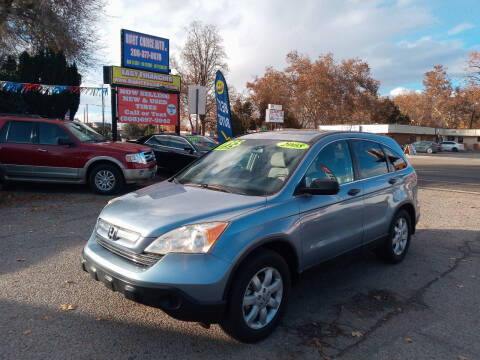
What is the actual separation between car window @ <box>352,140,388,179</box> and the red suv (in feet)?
20.0

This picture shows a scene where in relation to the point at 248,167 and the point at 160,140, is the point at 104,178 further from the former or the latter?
the point at 248,167

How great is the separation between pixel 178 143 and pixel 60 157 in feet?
14.9

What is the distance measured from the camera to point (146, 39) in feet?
48.1

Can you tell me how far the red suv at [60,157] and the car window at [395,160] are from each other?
20.0 ft

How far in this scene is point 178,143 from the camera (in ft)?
41.9

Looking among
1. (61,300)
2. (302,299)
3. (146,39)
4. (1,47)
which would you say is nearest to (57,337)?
(61,300)

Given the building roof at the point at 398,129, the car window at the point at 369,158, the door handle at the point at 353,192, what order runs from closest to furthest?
the door handle at the point at 353,192 → the car window at the point at 369,158 → the building roof at the point at 398,129

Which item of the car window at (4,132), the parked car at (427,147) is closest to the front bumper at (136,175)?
the car window at (4,132)

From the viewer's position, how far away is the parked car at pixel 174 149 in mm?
12430

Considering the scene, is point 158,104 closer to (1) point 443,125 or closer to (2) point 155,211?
(2) point 155,211

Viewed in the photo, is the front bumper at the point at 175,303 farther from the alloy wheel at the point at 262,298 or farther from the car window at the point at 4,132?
the car window at the point at 4,132

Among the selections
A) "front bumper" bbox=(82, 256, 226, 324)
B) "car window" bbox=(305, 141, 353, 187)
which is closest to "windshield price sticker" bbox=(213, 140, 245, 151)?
"car window" bbox=(305, 141, 353, 187)

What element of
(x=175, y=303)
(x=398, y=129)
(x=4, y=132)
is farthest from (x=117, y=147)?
(x=398, y=129)

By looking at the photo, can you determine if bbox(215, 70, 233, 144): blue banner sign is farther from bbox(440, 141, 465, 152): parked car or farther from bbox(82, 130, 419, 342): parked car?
bbox(440, 141, 465, 152): parked car
